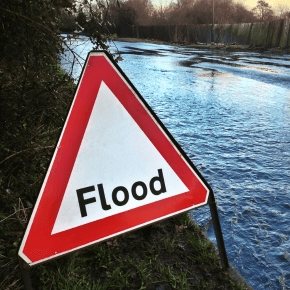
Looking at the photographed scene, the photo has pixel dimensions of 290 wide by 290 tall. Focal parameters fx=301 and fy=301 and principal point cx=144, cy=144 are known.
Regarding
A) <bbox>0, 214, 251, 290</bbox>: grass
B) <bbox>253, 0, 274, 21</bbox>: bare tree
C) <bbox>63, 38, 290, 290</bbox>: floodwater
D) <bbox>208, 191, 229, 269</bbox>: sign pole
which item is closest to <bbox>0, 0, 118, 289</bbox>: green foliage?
<bbox>63, 38, 290, 290</bbox>: floodwater

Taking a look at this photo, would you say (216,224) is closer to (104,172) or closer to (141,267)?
(141,267)

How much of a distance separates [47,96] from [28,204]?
36.6 inches

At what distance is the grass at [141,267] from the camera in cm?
192

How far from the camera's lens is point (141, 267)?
81.7 inches

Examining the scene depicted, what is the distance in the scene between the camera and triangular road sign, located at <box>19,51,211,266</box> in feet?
4.53

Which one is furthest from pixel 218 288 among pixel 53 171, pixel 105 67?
pixel 105 67

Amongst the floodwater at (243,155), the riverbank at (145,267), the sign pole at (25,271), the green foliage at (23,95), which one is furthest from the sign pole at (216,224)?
the green foliage at (23,95)

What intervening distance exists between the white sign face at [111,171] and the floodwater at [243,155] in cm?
113

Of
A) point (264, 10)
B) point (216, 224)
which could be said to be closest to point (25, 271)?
point (216, 224)

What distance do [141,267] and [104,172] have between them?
0.94 meters

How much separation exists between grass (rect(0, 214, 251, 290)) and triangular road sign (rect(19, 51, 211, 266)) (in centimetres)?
61

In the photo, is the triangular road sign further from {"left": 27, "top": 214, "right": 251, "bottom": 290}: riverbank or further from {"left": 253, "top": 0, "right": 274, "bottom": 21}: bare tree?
{"left": 253, "top": 0, "right": 274, "bottom": 21}: bare tree

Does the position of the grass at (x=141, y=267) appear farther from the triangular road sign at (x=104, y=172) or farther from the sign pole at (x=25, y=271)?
the triangular road sign at (x=104, y=172)

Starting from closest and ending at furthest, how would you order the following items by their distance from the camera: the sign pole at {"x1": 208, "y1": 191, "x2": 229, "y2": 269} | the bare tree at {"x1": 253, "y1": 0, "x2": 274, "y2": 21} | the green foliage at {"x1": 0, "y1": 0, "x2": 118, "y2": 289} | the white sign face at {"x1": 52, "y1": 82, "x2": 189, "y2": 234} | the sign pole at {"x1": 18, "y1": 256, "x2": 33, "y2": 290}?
the sign pole at {"x1": 18, "y1": 256, "x2": 33, "y2": 290}, the white sign face at {"x1": 52, "y1": 82, "x2": 189, "y2": 234}, the sign pole at {"x1": 208, "y1": 191, "x2": 229, "y2": 269}, the green foliage at {"x1": 0, "y1": 0, "x2": 118, "y2": 289}, the bare tree at {"x1": 253, "y1": 0, "x2": 274, "y2": 21}
